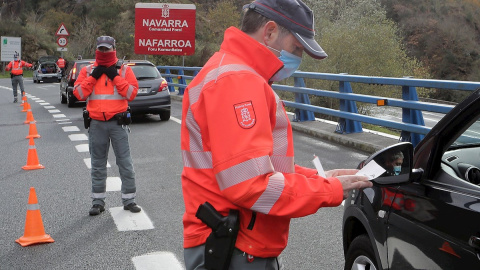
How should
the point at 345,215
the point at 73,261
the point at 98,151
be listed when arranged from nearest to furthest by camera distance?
the point at 345,215, the point at 73,261, the point at 98,151

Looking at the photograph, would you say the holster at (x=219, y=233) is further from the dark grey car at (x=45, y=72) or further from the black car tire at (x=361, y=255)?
the dark grey car at (x=45, y=72)

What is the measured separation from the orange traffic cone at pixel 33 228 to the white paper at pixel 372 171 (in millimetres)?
4312

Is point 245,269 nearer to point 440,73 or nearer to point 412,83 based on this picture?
point 412,83

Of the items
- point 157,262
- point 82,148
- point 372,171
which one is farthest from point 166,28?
point 372,171

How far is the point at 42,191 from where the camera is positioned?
8.68 metres

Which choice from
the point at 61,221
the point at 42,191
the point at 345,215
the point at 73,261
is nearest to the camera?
the point at 345,215

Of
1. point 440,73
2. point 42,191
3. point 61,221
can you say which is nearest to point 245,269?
point 61,221

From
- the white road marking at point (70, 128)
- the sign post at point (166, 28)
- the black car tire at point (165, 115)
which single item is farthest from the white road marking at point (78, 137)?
the sign post at point (166, 28)

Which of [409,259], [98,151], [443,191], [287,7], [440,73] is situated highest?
[287,7]

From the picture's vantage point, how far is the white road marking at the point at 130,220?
6.80 meters

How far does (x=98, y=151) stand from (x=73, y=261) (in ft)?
6.97

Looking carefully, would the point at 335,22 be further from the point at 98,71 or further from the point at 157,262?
the point at 157,262

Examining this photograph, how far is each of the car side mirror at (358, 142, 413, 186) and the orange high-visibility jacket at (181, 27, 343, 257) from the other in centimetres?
37

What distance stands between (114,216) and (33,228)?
1162 millimetres
